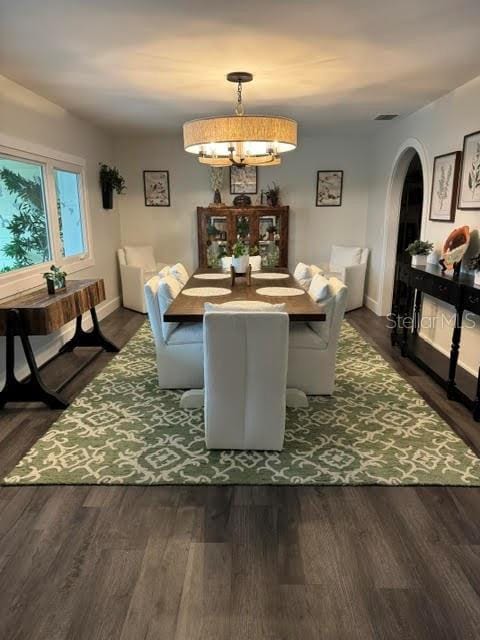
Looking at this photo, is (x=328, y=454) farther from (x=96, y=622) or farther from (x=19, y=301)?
(x=19, y=301)

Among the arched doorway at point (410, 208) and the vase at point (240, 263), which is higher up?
the arched doorway at point (410, 208)

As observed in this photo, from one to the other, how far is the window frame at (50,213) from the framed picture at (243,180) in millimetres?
2204

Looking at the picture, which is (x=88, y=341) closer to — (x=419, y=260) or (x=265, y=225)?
(x=265, y=225)

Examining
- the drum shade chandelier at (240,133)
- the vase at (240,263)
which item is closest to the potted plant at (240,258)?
the vase at (240,263)

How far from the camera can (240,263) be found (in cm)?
400

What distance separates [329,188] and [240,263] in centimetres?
314

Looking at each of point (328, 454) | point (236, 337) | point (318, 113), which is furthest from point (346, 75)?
point (328, 454)

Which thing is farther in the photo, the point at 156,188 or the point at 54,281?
the point at 156,188

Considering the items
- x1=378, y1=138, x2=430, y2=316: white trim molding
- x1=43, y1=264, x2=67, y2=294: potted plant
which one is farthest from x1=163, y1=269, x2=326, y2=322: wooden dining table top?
x1=378, y1=138, x2=430, y2=316: white trim molding

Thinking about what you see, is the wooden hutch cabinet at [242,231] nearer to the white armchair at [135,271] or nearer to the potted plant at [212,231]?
the potted plant at [212,231]

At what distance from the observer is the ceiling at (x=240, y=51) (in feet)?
7.16

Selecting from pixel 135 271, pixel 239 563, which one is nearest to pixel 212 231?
pixel 135 271

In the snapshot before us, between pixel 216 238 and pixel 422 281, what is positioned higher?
pixel 216 238

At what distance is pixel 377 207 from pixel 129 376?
13.6ft
